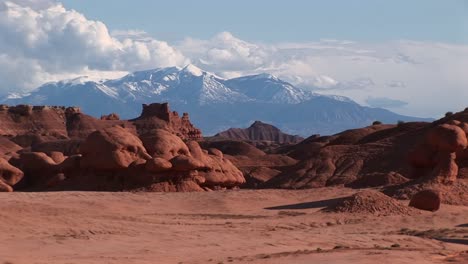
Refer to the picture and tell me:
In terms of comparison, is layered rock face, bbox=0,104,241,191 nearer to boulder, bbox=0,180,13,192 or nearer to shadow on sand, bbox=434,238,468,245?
boulder, bbox=0,180,13,192

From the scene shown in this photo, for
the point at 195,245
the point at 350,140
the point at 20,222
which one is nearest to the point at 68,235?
the point at 20,222

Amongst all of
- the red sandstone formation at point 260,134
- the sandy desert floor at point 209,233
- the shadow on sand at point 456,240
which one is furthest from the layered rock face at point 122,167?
the red sandstone formation at point 260,134

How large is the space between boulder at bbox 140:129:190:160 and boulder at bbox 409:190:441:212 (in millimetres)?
13571

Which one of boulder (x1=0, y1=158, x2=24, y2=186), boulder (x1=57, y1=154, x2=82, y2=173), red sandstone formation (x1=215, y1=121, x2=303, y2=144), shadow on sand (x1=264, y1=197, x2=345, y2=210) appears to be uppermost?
red sandstone formation (x1=215, y1=121, x2=303, y2=144)

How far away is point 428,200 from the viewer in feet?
98.9

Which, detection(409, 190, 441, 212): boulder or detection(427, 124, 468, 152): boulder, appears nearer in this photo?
detection(409, 190, 441, 212): boulder

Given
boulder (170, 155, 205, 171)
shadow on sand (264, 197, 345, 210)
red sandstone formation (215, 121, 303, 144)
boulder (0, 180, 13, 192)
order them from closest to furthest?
1. shadow on sand (264, 197, 345, 210)
2. boulder (0, 180, 13, 192)
3. boulder (170, 155, 205, 171)
4. red sandstone formation (215, 121, 303, 144)

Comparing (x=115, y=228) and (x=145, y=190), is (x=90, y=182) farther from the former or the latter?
(x=115, y=228)

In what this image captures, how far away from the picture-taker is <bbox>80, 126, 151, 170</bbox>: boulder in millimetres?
38000

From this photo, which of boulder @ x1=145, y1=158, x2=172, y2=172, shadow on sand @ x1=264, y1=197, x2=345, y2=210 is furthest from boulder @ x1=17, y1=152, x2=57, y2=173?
shadow on sand @ x1=264, y1=197, x2=345, y2=210

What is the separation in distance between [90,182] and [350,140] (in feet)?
101

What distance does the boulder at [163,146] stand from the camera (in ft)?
134

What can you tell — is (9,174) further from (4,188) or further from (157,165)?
(157,165)

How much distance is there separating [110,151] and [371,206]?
43.7ft
